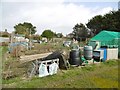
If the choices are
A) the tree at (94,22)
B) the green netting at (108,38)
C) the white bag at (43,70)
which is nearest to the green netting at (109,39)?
the green netting at (108,38)

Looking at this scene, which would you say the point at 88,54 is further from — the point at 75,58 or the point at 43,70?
the point at 43,70

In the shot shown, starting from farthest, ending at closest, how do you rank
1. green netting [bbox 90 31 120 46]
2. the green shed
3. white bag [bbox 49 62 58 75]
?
green netting [bbox 90 31 120 46] < the green shed < white bag [bbox 49 62 58 75]

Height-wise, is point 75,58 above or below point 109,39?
below

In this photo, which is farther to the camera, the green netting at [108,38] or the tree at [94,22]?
the tree at [94,22]

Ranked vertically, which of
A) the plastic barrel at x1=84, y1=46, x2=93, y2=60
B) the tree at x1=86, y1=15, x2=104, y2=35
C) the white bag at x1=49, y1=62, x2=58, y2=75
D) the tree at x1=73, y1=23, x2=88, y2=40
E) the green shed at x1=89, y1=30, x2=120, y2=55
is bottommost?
the white bag at x1=49, y1=62, x2=58, y2=75

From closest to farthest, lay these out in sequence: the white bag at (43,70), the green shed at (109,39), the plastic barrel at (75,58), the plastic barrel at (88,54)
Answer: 1. the white bag at (43,70)
2. the plastic barrel at (75,58)
3. the plastic barrel at (88,54)
4. the green shed at (109,39)

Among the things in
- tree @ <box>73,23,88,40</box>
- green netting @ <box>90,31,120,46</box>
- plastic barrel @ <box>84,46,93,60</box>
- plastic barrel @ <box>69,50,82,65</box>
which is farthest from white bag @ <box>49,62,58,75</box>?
tree @ <box>73,23,88,40</box>

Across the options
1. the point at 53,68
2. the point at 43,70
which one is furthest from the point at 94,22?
the point at 43,70

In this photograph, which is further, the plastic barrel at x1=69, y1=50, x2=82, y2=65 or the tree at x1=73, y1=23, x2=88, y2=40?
the tree at x1=73, y1=23, x2=88, y2=40

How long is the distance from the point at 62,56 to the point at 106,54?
18.5 ft

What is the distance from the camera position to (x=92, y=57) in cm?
1534

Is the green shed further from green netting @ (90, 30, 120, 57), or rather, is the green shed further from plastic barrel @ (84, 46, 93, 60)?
plastic barrel @ (84, 46, 93, 60)

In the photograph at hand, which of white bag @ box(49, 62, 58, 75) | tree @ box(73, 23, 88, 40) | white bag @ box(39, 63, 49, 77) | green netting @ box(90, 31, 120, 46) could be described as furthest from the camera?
tree @ box(73, 23, 88, 40)

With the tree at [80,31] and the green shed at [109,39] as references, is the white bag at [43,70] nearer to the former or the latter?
the green shed at [109,39]
